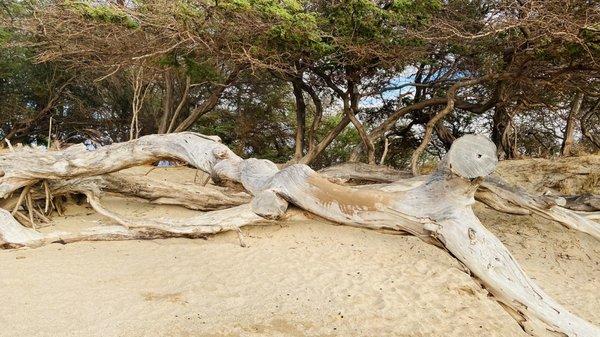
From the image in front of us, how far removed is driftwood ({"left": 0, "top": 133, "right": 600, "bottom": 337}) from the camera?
3338 mm

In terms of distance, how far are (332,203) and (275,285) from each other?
1.32 meters

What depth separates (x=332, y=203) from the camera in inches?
173

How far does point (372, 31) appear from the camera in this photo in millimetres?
7707

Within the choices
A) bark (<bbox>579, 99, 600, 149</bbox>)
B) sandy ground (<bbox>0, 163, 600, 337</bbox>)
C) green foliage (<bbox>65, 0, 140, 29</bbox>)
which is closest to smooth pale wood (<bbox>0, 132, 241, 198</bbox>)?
sandy ground (<bbox>0, 163, 600, 337</bbox>)

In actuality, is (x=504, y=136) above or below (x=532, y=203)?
above

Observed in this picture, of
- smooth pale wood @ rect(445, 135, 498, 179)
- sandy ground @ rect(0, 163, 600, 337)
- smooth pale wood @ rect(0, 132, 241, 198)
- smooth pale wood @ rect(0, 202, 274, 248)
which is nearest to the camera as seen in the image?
smooth pale wood @ rect(445, 135, 498, 179)

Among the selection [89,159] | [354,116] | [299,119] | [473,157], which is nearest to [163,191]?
[89,159]

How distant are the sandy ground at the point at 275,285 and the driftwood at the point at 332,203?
1.29 feet

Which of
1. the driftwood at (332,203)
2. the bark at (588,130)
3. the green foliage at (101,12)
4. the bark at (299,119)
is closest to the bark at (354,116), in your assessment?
the bark at (299,119)

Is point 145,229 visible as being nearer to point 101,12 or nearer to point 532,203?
point 101,12

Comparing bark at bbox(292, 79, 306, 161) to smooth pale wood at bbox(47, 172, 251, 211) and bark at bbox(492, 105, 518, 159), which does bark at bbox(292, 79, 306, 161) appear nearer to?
smooth pale wood at bbox(47, 172, 251, 211)

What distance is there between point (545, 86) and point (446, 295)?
5761 mm

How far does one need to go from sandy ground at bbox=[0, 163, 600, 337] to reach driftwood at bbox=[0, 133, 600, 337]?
393 millimetres

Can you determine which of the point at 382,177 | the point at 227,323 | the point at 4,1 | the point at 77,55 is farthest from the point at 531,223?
the point at 4,1
